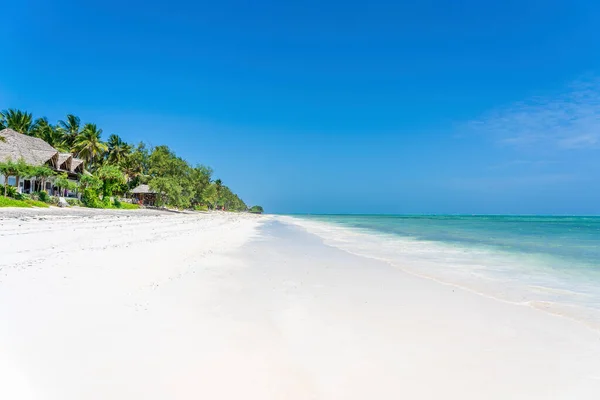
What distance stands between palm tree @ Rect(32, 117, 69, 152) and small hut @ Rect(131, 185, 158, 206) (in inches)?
479

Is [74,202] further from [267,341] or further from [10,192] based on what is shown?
[267,341]

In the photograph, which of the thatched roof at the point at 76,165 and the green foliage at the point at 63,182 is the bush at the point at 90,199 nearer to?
the green foliage at the point at 63,182

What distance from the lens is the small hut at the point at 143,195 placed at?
61719mm

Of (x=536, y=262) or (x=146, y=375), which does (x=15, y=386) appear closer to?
(x=146, y=375)

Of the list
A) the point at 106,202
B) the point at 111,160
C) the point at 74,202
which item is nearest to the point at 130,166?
the point at 111,160

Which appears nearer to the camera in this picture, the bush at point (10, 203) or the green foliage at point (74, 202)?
the bush at point (10, 203)

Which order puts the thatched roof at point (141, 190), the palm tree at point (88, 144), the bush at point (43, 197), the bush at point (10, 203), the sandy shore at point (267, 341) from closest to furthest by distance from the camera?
1. the sandy shore at point (267, 341)
2. the bush at point (10, 203)
3. the bush at point (43, 197)
4. the palm tree at point (88, 144)
5. the thatched roof at point (141, 190)

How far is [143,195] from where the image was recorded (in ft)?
214

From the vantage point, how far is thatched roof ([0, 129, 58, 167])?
34.3 metres

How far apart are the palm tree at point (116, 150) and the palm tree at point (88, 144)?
815 centimetres

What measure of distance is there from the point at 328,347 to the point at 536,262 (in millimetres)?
12106

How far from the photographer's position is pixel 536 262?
1297 centimetres

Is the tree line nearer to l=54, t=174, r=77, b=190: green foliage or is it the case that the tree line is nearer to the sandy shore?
l=54, t=174, r=77, b=190: green foliage

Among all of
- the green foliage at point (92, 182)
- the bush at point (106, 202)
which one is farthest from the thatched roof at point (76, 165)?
the bush at point (106, 202)
